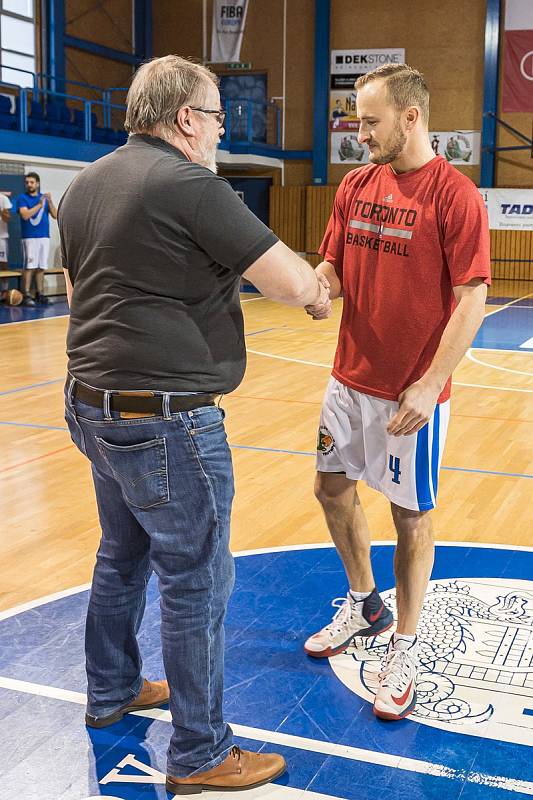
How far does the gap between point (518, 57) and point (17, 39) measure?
→ 35.4 feet

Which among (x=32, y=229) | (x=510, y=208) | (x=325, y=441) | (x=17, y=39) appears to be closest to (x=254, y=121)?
(x=17, y=39)

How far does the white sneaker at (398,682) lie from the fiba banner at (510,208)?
19135mm

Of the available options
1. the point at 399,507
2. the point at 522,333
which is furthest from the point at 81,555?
the point at 522,333

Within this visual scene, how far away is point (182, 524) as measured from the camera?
7.58ft

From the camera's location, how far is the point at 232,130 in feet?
72.6

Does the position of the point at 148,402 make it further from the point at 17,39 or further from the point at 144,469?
the point at 17,39

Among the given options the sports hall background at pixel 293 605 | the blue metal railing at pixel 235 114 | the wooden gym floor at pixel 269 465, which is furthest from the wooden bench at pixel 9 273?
the wooden gym floor at pixel 269 465

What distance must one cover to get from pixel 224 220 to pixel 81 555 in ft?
8.10

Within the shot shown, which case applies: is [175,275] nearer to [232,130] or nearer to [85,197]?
[85,197]

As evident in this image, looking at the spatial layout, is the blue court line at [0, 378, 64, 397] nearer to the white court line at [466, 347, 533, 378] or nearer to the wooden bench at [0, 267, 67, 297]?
the white court line at [466, 347, 533, 378]

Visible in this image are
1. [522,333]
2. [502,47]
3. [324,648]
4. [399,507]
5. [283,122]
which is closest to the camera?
[399,507]

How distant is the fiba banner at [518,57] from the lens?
21.0m

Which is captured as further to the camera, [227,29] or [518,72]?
[227,29]

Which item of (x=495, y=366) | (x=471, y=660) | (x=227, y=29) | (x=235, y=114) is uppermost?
(x=227, y=29)
